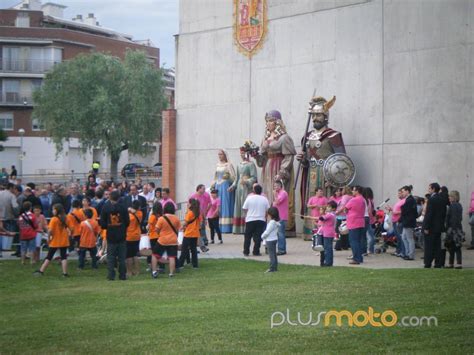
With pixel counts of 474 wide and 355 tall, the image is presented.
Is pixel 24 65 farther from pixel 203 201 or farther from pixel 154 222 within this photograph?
pixel 154 222

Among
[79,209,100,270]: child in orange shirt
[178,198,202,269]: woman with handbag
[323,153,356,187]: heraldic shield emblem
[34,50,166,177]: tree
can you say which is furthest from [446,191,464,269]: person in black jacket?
[34,50,166,177]: tree

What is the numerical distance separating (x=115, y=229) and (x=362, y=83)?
31.7ft

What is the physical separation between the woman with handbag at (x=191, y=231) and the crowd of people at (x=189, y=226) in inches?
0.8

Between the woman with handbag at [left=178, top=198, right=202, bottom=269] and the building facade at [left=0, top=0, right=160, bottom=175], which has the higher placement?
the building facade at [left=0, top=0, right=160, bottom=175]

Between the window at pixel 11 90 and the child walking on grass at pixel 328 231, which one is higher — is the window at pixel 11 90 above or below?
above

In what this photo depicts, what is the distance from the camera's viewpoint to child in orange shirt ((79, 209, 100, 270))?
17.8m

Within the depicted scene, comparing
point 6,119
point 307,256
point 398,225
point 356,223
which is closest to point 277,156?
point 307,256

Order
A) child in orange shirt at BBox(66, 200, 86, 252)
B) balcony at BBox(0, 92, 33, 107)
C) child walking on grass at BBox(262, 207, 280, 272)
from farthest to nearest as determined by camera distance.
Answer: balcony at BBox(0, 92, 33, 107) < child in orange shirt at BBox(66, 200, 86, 252) < child walking on grass at BBox(262, 207, 280, 272)

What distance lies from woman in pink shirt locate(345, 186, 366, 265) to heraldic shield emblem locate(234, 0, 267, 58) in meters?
9.76

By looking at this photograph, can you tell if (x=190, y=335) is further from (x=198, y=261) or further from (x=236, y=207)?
(x=236, y=207)

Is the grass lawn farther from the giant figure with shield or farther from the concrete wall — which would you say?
the concrete wall

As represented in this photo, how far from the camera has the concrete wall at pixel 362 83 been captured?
21.3m

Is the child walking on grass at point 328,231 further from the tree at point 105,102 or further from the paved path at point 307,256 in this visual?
the tree at point 105,102

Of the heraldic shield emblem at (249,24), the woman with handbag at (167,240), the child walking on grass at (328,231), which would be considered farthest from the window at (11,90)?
the child walking on grass at (328,231)
